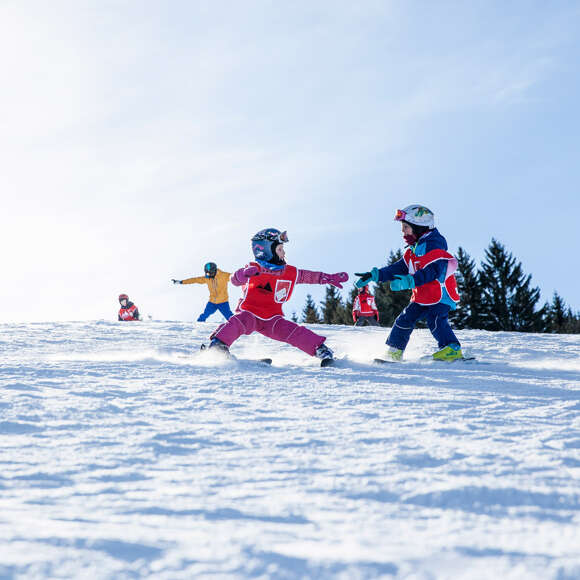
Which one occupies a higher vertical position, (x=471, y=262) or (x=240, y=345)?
(x=471, y=262)

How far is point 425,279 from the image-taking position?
5137mm

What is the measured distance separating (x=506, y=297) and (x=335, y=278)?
109 ft

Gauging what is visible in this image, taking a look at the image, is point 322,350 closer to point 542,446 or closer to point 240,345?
point 240,345

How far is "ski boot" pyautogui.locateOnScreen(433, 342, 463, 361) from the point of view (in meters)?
5.19

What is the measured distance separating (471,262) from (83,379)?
3690 cm

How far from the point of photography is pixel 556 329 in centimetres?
3962

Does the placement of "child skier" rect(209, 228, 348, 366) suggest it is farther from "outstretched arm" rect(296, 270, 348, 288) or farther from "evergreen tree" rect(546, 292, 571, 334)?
"evergreen tree" rect(546, 292, 571, 334)

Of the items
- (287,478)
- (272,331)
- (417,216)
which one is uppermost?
(417,216)

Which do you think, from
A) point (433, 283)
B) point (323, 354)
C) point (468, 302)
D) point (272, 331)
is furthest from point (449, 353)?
point (468, 302)

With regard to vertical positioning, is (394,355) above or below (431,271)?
below

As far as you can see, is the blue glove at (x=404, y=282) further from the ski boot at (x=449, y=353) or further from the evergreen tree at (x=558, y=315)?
the evergreen tree at (x=558, y=315)

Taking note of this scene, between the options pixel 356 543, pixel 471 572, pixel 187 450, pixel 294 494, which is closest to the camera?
pixel 471 572

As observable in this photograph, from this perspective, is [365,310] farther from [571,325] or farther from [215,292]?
[571,325]

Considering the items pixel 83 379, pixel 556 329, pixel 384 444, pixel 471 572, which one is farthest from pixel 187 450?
pixel 556 329
